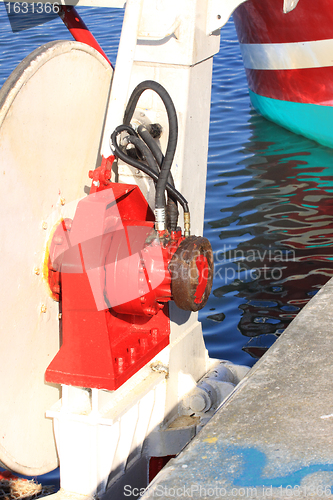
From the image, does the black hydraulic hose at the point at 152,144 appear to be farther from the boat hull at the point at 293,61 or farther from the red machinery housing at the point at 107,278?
the boat hull at the point at 293,61

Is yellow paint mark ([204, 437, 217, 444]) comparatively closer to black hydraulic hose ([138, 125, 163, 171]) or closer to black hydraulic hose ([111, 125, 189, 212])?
black hydraulic hose ([111, 125, 189, 212])

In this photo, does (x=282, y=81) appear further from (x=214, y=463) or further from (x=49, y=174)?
(x=214, y=463)

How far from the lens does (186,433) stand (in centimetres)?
239

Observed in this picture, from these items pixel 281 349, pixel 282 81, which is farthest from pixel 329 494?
pixel 282 81

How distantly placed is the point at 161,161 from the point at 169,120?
15 centimetres

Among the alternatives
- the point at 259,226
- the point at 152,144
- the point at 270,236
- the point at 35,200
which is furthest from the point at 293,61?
the point at 35,200

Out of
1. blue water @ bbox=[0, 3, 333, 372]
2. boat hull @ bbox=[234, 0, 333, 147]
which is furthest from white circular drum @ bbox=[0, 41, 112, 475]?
boat hull @ bbox=[234, 0, 333, 147]

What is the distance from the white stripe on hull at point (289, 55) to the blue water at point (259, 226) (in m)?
0.81

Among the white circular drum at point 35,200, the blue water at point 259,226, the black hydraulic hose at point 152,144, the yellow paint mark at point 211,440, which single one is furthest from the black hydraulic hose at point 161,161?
the blue water at point 259,226

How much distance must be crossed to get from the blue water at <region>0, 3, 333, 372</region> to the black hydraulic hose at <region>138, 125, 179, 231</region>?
182 cm

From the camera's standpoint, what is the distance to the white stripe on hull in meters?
5.93

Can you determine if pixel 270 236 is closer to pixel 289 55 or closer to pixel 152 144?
pixel 289 55

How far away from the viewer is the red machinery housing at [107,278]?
6.20ft

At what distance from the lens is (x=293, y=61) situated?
6.33 m
